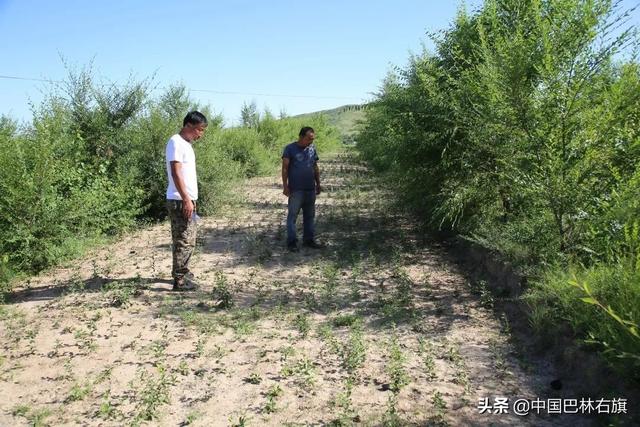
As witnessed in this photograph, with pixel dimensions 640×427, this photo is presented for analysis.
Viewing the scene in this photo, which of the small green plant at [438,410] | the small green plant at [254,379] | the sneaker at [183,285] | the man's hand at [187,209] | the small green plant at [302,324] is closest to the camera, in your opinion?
the small green plant at [438,410]

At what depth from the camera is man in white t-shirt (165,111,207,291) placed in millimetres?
5043

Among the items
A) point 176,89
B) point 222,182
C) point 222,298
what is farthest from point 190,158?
point 176,89

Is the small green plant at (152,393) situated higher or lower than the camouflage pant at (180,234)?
lower

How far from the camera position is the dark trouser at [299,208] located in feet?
23.1

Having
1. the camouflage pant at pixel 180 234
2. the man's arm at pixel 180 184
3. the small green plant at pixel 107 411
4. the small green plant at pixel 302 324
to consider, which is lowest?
the small green plant at pixel 107 411

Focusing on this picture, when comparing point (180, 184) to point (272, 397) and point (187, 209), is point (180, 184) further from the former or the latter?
point (272, 397)

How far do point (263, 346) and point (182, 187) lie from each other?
1.93 meters

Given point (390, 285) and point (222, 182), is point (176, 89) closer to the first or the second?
point (222, 182)

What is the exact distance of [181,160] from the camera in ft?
16.7

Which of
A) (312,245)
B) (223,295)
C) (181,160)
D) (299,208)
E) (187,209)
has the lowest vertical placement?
(223,295)

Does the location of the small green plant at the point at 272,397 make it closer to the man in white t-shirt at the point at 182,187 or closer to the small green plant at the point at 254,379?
the small green plant at the point at 254,379

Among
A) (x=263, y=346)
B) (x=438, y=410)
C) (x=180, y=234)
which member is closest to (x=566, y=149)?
(x=438, y=410)

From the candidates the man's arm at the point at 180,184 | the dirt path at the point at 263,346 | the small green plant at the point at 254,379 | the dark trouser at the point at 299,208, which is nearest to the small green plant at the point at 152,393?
the dirt path at the point at 263,346

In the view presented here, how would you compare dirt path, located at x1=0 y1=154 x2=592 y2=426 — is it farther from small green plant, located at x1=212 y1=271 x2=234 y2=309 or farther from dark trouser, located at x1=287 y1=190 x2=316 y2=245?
dark trouser, located at x1=287 y1=190 x2=316 y2=245
